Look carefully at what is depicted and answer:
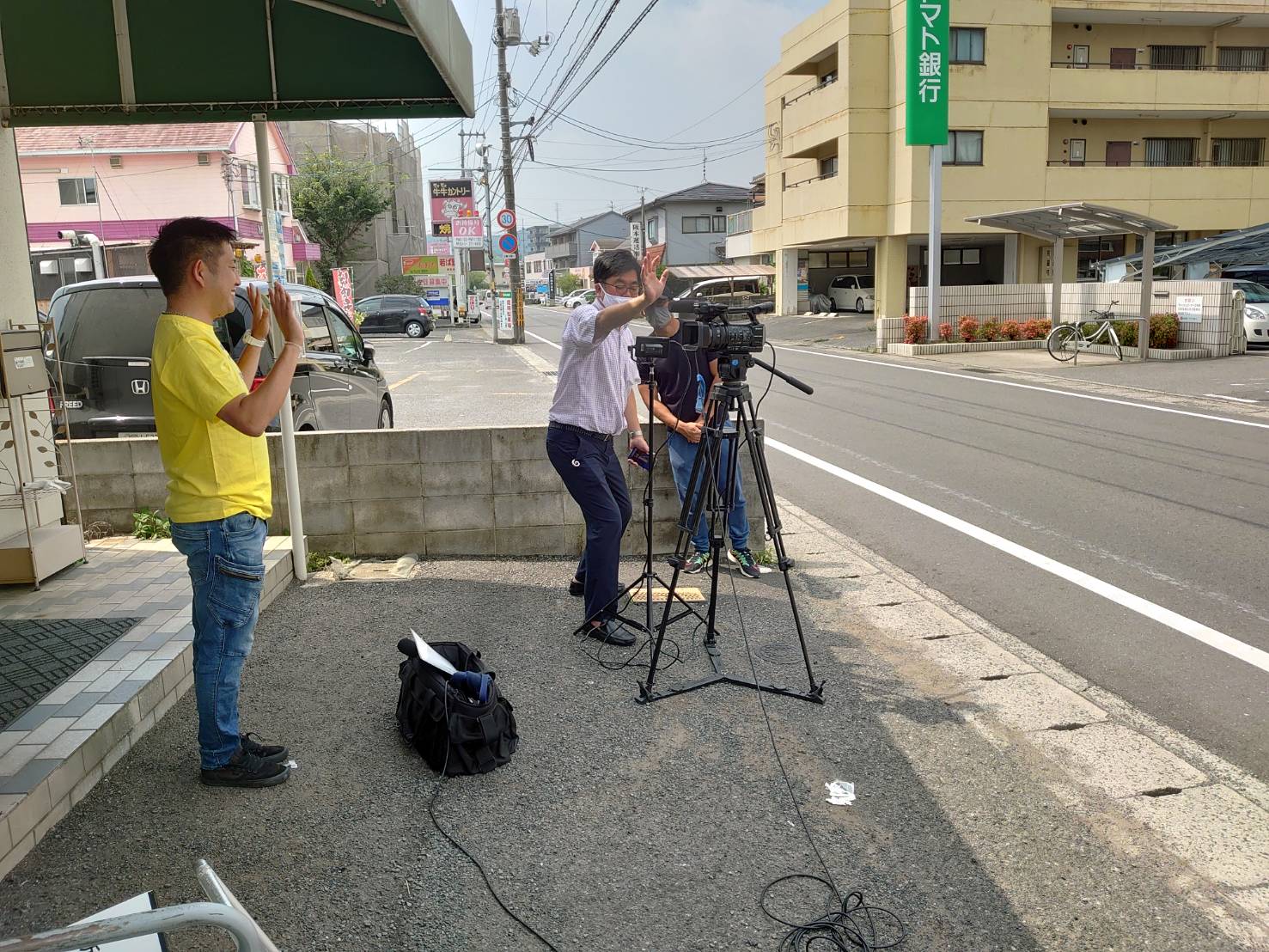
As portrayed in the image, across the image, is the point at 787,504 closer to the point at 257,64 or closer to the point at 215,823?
the point at 257,64

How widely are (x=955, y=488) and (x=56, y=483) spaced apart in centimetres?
698

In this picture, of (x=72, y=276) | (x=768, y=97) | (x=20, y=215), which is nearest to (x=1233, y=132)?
(x=768, y=97)

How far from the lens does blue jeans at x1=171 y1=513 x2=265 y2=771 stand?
326 cm

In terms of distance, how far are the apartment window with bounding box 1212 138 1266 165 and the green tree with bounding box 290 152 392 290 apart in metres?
35.1

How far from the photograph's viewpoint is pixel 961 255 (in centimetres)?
3894

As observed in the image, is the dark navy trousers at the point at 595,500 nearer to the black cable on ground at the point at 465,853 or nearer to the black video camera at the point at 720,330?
the black video camera at the point at 720,330

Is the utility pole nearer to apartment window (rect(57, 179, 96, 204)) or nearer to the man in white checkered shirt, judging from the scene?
apartment window (rect(57, 179, 96, 204))

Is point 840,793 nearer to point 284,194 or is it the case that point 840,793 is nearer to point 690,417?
point 690,417

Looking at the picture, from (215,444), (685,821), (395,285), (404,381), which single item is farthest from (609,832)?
(395,285)

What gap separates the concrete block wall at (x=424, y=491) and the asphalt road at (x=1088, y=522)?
180 centimetres

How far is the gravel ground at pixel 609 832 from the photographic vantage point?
2.75 metres

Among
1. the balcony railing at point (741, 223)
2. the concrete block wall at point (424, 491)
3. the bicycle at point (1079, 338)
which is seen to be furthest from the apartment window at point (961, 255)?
the concrete block wall at point (424, 491)

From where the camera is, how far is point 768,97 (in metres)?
45.0

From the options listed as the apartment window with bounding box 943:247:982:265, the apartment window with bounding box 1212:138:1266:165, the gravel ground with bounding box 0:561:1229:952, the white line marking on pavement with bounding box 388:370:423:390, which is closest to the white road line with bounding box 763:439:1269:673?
the gravel ground with bounding box 0:561:1229:952
